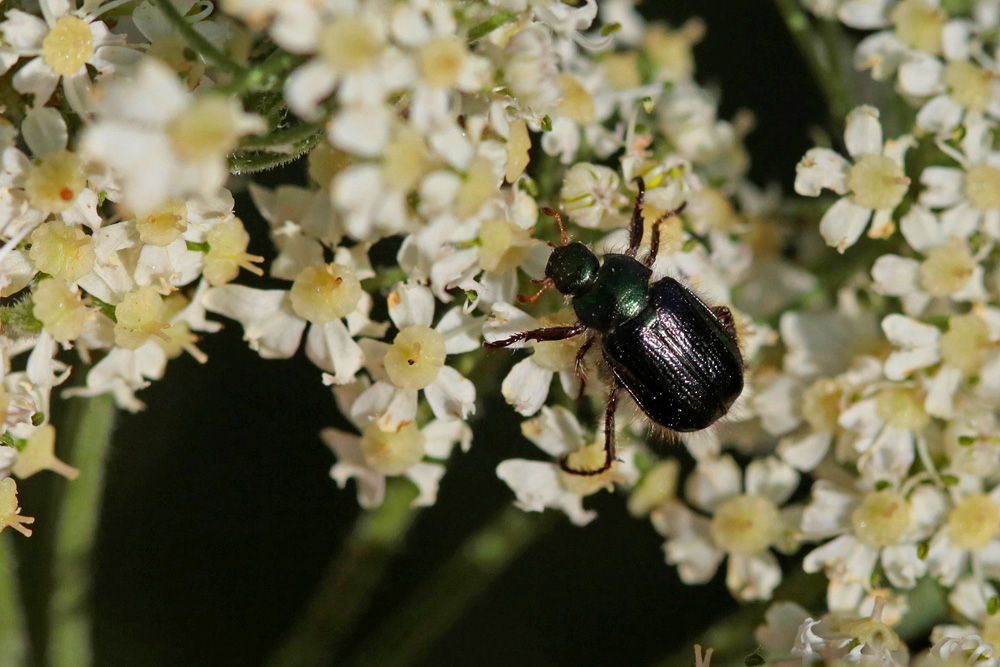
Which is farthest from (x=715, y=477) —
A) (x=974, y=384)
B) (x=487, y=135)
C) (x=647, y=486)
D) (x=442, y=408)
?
(x=487, y=135)

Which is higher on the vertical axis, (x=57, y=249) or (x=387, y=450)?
(x=57, y=249)

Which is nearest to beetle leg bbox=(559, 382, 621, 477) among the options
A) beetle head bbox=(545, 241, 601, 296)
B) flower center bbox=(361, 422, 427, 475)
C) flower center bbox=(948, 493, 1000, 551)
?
beetle head bbox=(545, 241, 601, 296)

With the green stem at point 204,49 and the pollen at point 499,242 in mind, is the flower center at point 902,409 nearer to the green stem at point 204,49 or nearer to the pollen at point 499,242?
→ the pollen at point 499,242

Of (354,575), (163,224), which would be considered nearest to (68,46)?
(163,224)

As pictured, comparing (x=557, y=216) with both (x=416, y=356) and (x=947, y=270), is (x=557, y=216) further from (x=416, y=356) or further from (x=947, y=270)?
(x=947, y=270)

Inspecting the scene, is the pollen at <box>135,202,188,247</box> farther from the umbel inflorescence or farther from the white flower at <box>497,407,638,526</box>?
the white flower at <box>497,407,638,526</box>
